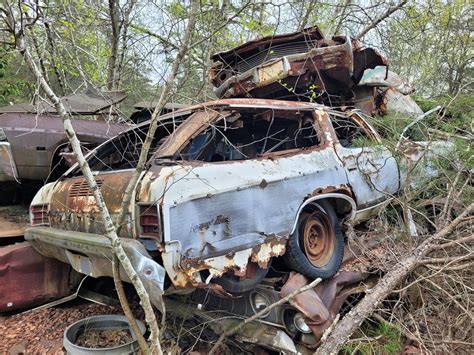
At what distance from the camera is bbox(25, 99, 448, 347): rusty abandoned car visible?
2955mm

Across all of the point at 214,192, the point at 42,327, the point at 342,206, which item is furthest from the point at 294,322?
the point at 42,327

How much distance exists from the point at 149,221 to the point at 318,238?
1.82 meters

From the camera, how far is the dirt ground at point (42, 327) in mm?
3719

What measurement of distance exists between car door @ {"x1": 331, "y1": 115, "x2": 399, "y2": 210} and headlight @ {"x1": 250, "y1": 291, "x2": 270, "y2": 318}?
1.65m

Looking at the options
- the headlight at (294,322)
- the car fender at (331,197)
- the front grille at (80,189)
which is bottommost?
the headlight at (294,322)

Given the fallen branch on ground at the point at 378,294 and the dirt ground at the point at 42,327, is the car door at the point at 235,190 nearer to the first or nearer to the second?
the fallen branch on ground at the point at 378,294

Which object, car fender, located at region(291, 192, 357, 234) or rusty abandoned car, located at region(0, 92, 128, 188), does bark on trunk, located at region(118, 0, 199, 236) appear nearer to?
car fender, located at region(291, 192, 357, 234)

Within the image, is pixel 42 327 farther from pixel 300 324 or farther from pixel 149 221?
pixel 300 324

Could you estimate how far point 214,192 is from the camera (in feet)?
10.2

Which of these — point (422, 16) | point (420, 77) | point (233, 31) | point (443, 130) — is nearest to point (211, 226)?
point (443, 130)

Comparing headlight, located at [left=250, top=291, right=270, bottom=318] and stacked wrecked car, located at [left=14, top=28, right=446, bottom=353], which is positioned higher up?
stacked wrecked car, located at [left=14, top=28, right=446, bottom=353]

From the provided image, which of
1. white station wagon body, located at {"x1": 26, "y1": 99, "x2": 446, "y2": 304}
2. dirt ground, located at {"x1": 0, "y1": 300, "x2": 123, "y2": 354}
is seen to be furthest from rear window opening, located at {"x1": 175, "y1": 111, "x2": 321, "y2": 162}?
dirt ground, located at {"x1": 0, "y1": 300, "x2": 123, "y2": 354}

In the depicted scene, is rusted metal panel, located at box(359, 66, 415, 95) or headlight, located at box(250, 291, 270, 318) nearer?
headlight, located at box(250, 291, 270, 318)

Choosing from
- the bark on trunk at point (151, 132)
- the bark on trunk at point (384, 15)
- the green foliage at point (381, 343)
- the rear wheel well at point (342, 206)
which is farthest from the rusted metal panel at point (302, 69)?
the green foliage at point (381, 343)
